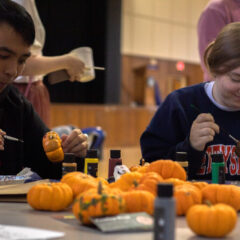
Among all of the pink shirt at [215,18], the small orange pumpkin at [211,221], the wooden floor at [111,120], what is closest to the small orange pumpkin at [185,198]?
the small orange pumpkin at [211,221]

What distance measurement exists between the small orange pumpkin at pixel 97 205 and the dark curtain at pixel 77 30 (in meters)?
10.6

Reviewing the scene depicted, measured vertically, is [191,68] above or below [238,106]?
above

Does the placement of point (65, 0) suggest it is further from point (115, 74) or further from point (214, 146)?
point (214, 146)

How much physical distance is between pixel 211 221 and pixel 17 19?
1.16m

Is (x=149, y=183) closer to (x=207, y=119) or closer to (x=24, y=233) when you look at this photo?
(x=24, y=233)

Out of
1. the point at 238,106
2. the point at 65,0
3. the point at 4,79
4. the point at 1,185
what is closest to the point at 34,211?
the point at 1,185

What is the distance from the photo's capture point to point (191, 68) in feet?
42.2

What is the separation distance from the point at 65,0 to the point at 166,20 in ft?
7.96

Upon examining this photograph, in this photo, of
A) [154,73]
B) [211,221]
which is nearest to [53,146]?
[211,221]

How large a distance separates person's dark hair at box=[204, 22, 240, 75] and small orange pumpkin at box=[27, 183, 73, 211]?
3.30 ft

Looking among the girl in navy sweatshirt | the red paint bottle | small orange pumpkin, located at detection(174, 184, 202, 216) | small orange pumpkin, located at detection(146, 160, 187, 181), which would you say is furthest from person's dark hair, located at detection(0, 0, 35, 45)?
small orange pumpkin, located at detection(174, 184, 202, 216)

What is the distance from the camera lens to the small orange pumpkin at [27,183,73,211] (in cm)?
116

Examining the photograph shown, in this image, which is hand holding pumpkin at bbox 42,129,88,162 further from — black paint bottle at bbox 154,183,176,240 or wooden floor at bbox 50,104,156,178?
wooden floor at bbox 50,104,156,178

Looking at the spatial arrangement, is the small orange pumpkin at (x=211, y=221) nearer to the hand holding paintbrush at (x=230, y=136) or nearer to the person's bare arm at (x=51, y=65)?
the hand holding paintbrush at (x=230, y=136)
